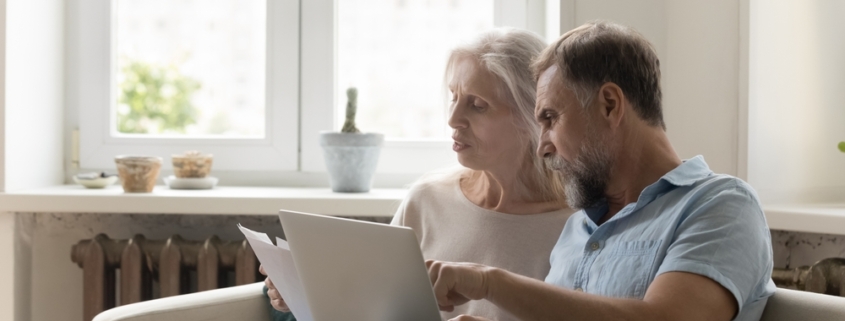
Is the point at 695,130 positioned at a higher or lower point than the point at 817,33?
lower

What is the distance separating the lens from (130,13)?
2.37 meters

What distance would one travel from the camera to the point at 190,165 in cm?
217

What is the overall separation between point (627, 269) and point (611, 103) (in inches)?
9.5

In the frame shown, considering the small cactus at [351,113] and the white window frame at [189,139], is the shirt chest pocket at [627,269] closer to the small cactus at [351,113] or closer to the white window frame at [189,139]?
the small cactus at [351,113]

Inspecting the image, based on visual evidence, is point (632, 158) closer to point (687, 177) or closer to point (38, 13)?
point (687, 177)

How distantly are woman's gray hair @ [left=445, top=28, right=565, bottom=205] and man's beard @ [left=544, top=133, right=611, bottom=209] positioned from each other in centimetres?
29

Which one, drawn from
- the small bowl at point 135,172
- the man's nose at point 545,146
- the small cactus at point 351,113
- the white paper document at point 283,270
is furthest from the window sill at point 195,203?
the man's nose at point 545,146

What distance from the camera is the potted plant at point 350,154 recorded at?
2.11 meters

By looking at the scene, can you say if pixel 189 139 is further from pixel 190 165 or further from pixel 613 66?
pixel 613 66

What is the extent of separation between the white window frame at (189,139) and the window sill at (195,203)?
13.0 inches

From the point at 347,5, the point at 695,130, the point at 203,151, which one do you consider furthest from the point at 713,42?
the point at 203,151

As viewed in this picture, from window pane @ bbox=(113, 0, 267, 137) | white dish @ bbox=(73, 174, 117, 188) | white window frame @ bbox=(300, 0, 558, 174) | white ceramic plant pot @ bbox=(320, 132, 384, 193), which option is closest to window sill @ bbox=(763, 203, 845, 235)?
white window frame @ bbox=(300, 0, 558, 174)

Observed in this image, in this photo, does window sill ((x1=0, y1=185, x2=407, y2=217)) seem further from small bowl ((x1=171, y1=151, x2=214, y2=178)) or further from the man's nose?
the man's nose

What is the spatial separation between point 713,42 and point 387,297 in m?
1.21
